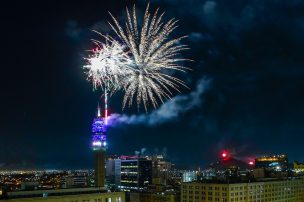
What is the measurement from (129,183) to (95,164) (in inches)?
1159

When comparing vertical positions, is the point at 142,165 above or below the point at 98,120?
below

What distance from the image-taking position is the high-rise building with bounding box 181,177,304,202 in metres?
77.7

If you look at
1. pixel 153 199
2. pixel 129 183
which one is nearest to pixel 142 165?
pixel 129 183

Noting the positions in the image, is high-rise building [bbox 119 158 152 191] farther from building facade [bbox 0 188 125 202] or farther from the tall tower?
building facade [bbox 0 188 125 202]

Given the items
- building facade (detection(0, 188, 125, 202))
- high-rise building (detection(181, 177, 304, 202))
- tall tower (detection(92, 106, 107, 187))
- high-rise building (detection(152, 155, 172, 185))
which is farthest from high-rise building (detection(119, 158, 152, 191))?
building facade (detection(0, 188, 125, 202))

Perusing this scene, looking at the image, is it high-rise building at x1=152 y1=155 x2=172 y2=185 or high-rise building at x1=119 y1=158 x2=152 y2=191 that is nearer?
high-rise building at x1=119 y1=158 x2=152 y2=191

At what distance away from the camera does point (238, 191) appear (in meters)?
79.9

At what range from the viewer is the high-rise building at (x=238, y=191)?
77688 mm

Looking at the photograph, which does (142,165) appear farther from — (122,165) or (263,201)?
(263,201)

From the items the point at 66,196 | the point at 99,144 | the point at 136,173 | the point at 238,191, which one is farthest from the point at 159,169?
the point at 66,196

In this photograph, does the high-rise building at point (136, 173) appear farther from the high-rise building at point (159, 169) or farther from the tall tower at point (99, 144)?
the tall tower at point (99, 144)

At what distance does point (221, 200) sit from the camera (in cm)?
7706

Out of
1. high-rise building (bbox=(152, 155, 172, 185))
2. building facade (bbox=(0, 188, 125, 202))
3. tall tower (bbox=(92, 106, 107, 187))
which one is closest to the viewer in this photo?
building facade (bbox=(0, 188, 125, 202))

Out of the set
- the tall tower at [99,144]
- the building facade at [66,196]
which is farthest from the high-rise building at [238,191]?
the tall tower at [99,144]
